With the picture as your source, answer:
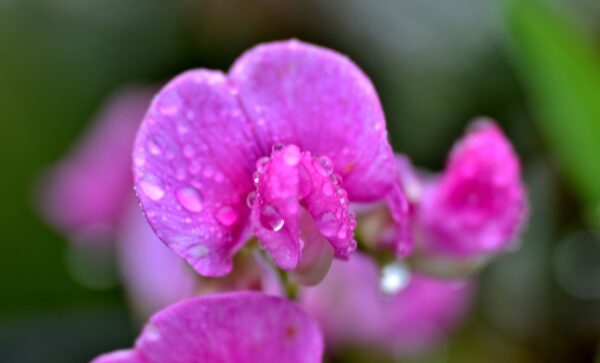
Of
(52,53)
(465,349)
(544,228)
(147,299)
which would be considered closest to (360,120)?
(147,299)

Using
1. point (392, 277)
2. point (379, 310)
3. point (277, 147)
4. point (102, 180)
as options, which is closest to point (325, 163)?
point (277, 147)

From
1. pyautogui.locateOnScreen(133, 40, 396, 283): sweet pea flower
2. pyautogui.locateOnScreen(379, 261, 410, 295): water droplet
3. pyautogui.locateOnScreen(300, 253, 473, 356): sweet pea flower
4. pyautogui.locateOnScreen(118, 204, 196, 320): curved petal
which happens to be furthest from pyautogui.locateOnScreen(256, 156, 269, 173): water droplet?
pyautogui.locateOnScreen(118, 204, 196, 320): curved petal

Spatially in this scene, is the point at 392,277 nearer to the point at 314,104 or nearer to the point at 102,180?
the point at 314,104

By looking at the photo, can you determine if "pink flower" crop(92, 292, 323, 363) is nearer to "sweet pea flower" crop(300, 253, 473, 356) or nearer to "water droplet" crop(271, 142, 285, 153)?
"water droplet" crop(271, 142, 285, 153)

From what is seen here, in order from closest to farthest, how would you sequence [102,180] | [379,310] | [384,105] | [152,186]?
1. [152,186]
2. [379,310]
3. [102,180]
4. [384,105]

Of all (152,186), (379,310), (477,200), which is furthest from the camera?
(379,310)

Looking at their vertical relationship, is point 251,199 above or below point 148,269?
above

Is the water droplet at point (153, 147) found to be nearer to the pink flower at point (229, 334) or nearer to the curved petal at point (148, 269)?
the pink flower at point (229, 334)

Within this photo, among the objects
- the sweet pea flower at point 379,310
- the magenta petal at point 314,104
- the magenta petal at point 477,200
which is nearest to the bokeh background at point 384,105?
the sweet pea flower at point 379,310
